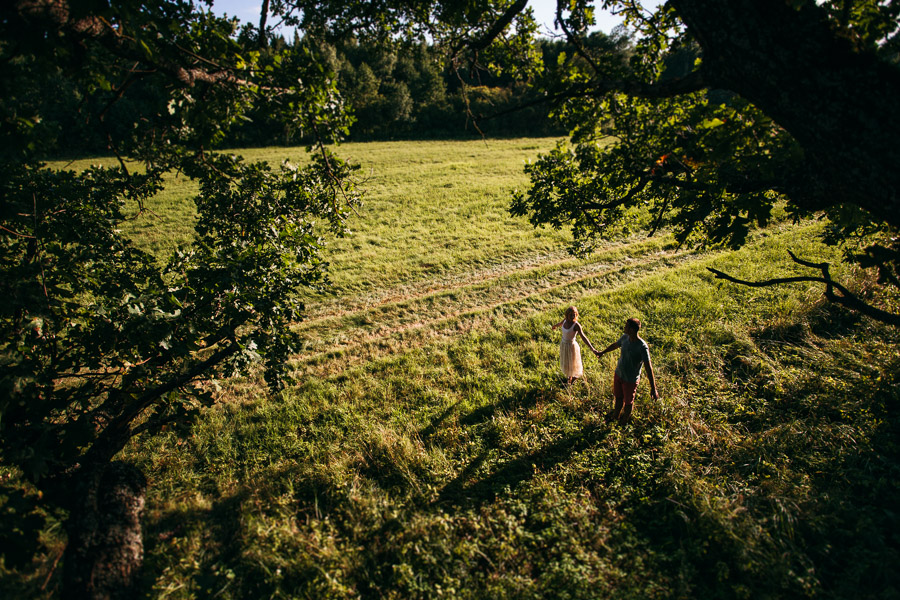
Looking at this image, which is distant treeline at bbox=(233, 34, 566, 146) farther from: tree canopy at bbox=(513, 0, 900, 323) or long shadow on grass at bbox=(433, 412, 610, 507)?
long shadow on grass at bbox=(433, 412, 610, 507)

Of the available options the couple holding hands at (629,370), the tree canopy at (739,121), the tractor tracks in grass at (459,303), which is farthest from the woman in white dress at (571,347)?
the tractor tracks in grass at (459,303)

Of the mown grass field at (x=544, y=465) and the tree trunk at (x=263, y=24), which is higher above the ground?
the tree trunk at (x=263, y=24)

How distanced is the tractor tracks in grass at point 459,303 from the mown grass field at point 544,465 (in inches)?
4.7

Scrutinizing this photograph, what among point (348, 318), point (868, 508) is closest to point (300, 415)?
point (348, 318)

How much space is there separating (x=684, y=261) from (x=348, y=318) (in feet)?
37.9

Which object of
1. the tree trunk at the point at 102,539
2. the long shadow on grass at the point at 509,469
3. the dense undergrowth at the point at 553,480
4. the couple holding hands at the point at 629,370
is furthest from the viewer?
the couple holding hands at the point at 629,370

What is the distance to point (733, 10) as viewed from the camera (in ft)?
10.1

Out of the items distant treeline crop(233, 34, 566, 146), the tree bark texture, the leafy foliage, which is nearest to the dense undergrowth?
the leafy foliage

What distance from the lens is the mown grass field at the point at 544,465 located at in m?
4.24

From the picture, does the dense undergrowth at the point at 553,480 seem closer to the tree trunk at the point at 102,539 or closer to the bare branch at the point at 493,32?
the tree trunk at the point at 102,539

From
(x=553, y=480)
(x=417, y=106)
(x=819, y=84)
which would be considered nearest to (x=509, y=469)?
(x=553, y=480)

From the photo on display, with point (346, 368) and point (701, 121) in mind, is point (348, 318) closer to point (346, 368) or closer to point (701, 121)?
point (346, 368)

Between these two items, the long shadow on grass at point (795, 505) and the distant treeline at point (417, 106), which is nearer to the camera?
the long shadow on grass at point (795, 505)

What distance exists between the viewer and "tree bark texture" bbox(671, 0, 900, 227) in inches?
107
